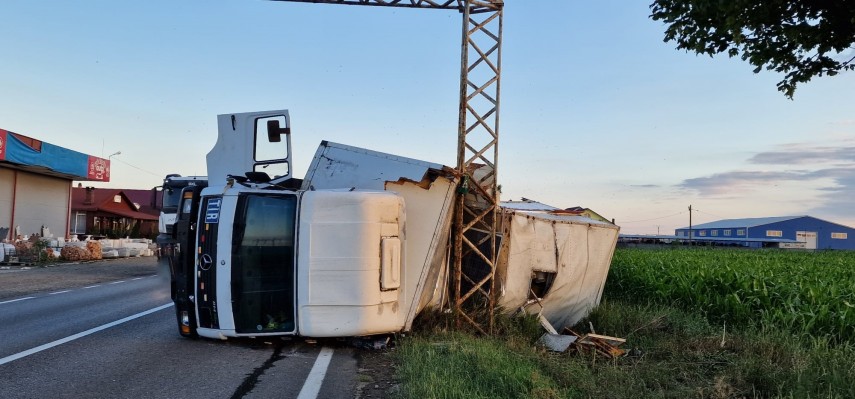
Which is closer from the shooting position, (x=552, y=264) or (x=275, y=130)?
(x=275, y=130)

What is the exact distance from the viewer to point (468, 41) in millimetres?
10242

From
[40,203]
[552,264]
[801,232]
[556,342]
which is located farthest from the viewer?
[801,232]

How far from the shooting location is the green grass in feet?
18.8

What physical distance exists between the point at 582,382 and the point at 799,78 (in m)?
3.70

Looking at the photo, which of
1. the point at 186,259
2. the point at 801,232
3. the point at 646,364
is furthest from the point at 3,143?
the point at 801,232

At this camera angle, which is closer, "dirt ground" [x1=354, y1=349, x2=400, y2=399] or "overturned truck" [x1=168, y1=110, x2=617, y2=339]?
"dirt ground" [x1=354, y1=349, x2=400, y2=399]

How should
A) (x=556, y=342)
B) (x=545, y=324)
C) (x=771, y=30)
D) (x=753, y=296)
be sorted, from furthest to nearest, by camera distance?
1. (x=753, y=296)
2. (x=545, y=324)
3. (x=556, y=342)
4. (x=771, y=30)

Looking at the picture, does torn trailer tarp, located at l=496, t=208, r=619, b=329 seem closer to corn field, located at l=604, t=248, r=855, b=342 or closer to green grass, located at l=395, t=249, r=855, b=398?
green grass, located at l=395, t=249, r=855, b=398

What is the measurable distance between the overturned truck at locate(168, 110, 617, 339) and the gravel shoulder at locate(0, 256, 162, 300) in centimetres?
658

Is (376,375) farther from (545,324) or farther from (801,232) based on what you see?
(801,232)

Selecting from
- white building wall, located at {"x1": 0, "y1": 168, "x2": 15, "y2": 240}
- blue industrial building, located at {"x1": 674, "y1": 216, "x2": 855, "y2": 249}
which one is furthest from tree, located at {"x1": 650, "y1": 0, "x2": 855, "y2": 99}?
blue industrial building, located at {"x1": 674, "y1": 216, "x2": 855, "y2": 249}

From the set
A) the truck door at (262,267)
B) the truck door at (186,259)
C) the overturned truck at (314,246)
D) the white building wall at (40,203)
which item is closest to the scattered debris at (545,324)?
the overturned truck at (314,246)

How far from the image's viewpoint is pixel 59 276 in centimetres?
1930

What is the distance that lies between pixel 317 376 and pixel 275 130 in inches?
158
